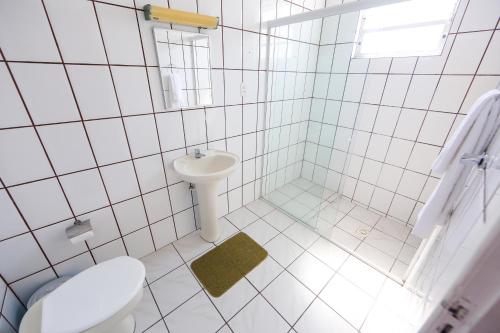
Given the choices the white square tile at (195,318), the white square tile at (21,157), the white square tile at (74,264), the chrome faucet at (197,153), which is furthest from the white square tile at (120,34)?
the white square tile at (195,318)

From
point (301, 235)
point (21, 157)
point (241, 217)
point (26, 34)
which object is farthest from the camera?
point (241, 217)

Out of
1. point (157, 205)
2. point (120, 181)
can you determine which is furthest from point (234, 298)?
point (120, 181)

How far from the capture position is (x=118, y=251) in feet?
4.94

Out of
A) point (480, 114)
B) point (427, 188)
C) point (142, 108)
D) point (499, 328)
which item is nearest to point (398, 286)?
point (427, 188)

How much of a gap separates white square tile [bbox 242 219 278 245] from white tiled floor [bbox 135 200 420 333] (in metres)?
0.05

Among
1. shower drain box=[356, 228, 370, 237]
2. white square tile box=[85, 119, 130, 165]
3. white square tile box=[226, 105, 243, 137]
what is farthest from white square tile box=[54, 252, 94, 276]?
shower drain box=[356, 228, 370, 237]

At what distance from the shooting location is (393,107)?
6.24 feet

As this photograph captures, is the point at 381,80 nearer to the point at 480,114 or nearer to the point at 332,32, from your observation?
the point at 332,32

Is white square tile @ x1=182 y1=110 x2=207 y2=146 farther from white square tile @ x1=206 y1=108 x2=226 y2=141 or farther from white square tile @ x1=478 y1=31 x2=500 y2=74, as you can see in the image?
white square tile @ x1=478 y1=31 x2=500 y2=74

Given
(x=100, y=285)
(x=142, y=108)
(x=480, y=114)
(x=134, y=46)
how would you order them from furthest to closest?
1. (x=142, y=108)
2. (x=134, y=46)
3. (x=100, y=285)
4. (x=480, y=114)

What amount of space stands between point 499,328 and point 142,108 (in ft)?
5.24

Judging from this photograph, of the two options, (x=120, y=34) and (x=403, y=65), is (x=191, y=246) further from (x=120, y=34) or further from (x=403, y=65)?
(x=403, y=65)

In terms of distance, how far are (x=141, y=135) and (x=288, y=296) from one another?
4.86 feet

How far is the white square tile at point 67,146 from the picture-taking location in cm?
106
